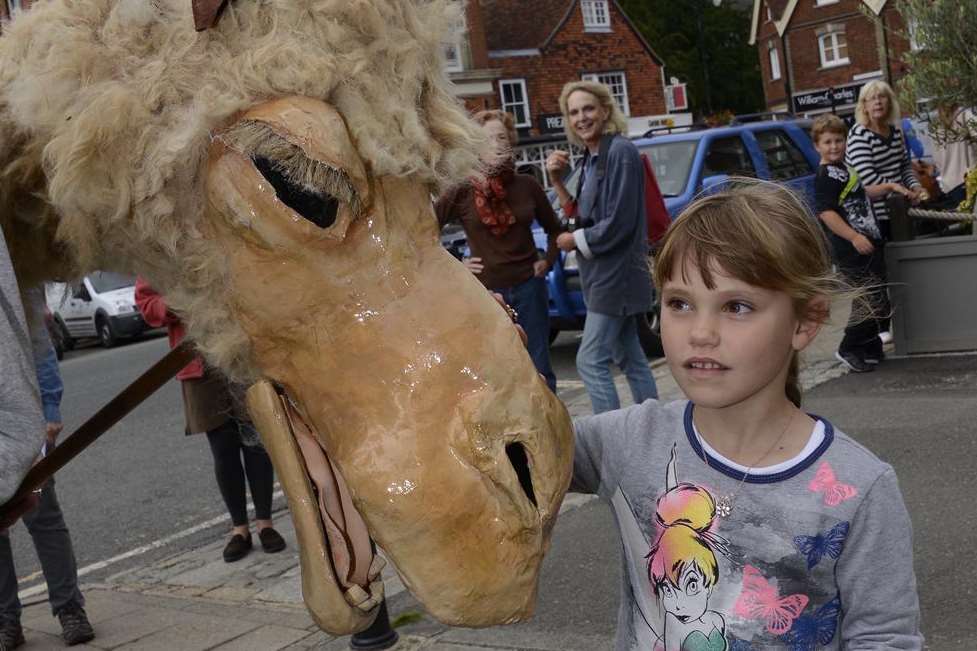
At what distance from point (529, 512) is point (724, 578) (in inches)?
20.2

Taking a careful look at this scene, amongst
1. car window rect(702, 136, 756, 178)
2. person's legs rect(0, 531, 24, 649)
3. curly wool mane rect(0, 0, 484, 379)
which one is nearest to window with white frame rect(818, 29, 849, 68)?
car window rect(702, 136, 756, 178)

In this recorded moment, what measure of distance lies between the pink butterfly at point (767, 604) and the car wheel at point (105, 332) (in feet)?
56.4

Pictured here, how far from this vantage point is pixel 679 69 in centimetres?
5166

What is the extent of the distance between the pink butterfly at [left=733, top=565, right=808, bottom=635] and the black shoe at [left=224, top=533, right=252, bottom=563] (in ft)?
13.2

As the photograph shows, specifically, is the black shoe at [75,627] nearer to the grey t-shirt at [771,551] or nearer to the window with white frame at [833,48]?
the grey t-shirt at [771,551]

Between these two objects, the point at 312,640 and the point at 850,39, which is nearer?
the point at 312,640

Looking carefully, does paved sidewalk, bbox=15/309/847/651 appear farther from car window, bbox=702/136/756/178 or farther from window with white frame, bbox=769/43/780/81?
window with white frame, bbox=769/43/780/81

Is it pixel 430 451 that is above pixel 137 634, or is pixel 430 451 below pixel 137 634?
above

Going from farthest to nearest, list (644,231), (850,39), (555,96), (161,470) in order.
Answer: (850,39) → (555,96) → (161,470) → (644,231)

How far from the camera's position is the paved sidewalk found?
408cm

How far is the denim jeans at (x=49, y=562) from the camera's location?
4.48 metres

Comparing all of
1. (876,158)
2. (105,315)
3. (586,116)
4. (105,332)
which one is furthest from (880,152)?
(105,332)

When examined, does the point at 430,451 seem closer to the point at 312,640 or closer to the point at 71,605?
the point at 312,640

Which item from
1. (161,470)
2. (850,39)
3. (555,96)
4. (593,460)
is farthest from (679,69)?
(593,460)
